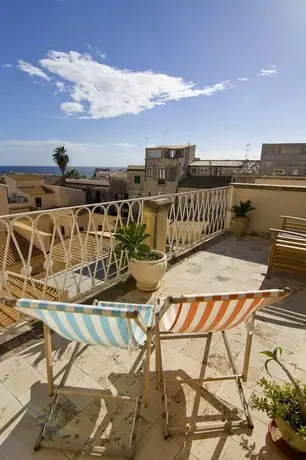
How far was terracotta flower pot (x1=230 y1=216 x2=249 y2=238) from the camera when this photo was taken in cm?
512

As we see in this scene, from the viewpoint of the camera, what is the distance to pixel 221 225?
5.55 meters

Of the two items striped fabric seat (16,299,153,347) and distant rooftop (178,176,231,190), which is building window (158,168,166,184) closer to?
distant rooftop (178,176,231,190)

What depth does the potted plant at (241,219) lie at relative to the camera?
511cm

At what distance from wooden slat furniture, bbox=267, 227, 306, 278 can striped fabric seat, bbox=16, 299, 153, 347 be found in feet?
8.33

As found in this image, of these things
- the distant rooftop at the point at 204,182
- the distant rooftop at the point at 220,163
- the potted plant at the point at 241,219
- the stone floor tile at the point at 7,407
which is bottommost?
the stone floor tile at the point at 7,407

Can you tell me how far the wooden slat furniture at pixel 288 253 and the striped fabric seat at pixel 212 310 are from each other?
7.06 feet

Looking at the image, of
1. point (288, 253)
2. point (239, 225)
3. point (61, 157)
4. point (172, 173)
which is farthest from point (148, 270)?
point (61, 157)

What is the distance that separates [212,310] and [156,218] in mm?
2019

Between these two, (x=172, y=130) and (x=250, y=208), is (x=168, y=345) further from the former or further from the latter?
(x=172, y=130)

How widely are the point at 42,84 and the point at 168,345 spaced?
15986 millimetres

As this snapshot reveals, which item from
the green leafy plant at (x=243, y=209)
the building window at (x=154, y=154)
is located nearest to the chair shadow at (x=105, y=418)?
the green leafy plant at (x=243, y=209)

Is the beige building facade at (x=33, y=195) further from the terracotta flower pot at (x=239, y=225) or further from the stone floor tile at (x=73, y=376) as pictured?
the stone floor tile at (x=73, y=376)

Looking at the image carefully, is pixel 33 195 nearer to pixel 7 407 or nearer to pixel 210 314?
pixel 7 407

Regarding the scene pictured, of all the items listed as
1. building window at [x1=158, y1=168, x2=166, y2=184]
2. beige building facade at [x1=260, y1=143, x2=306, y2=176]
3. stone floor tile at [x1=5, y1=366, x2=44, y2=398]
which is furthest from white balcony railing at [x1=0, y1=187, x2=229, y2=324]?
building window at [x1=158, y1=168, x2=166, y2=184]
